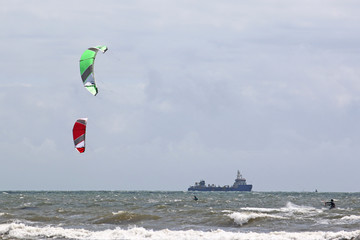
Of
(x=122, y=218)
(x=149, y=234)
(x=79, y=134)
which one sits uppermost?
(x=79, y=134)

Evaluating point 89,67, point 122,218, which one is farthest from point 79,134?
point 122,218

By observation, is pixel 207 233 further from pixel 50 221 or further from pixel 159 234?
pixel 50 221

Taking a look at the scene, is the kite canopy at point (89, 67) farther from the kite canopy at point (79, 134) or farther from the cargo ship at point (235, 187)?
the cargo ship at point (235, 187)

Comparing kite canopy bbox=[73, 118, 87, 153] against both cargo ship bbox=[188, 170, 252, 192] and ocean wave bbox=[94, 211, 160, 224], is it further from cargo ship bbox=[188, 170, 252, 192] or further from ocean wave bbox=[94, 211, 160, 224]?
cargo ship bbox=[188, 170, 252, 192]

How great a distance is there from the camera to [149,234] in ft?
79.3

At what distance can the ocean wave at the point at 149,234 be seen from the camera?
2270cm

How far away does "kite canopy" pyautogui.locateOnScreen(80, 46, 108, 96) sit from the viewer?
80.5 feet

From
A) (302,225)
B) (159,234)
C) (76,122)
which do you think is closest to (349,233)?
(302,225)

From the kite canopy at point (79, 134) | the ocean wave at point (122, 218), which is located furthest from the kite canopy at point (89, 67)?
the ocean wave at point (122, 218)

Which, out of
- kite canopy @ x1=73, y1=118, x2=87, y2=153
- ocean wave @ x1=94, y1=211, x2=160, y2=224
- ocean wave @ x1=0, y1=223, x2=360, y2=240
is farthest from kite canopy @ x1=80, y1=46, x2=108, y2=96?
ocean wave @ x1=94, y1=211, x2=160, y2=224

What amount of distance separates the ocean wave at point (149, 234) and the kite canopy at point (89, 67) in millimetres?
5489

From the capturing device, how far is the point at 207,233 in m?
24.1

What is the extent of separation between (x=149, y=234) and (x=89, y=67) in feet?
22.9

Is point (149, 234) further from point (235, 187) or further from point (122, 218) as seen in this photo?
point (235, 187)
